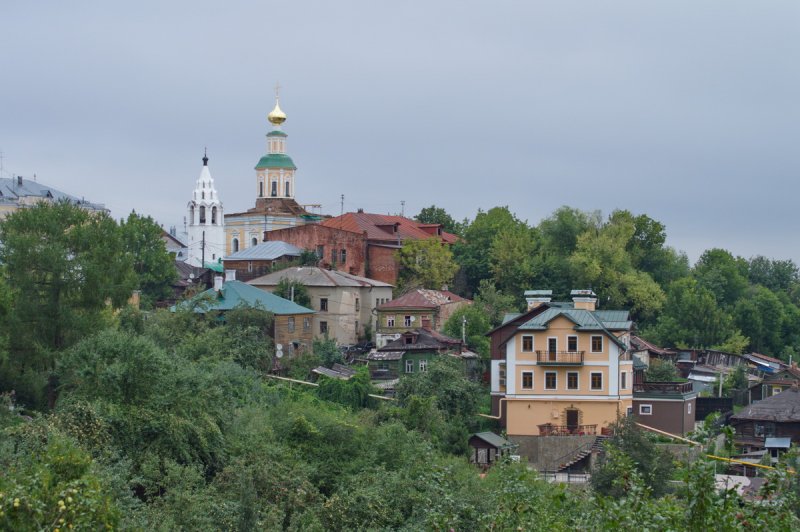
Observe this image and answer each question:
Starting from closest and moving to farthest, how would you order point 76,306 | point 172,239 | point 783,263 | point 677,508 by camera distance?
point 677,508 → point 76,306 → point 783,263 → point 172,239

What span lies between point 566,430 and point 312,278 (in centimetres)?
1516

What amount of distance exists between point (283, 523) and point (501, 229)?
3667cm

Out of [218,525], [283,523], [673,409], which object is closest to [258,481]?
[283,523]

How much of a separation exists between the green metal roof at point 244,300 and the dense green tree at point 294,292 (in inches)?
60.4

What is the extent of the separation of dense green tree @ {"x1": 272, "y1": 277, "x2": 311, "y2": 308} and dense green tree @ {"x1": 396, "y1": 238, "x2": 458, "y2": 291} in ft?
24.2

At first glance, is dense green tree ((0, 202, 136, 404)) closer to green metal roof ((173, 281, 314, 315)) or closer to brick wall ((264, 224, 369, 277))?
green metal roof ((173, 281, 314, 315))

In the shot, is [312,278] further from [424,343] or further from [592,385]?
[592,385]

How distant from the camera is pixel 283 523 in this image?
2577 centimetres

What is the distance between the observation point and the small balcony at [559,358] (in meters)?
39.5

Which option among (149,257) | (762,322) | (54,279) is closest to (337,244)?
(149,257)

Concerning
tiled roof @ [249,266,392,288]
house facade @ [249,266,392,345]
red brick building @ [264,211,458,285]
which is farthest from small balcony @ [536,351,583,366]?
red brick building @ [264,211,458,285]

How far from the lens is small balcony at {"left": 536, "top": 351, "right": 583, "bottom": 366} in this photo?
130 ft

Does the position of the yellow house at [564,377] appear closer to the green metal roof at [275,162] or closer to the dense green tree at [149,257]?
the dense green tree at [149,257]

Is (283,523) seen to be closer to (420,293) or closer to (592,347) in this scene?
(592,347)
